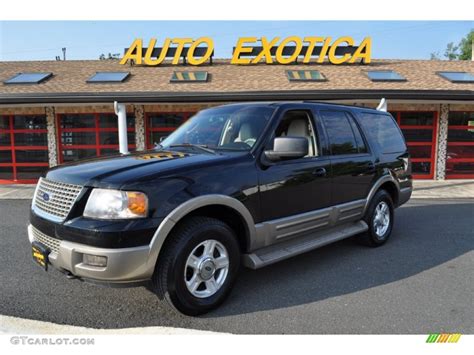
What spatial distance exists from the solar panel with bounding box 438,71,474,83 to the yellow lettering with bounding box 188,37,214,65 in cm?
926

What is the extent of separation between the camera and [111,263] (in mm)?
2609

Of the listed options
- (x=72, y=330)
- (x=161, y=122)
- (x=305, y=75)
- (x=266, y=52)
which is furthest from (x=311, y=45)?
(x=72, y=330)

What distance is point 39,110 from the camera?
41.5 feet

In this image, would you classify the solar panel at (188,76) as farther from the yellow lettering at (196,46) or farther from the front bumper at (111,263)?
the front bumper at (111,263)

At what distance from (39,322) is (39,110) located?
11.7 meters

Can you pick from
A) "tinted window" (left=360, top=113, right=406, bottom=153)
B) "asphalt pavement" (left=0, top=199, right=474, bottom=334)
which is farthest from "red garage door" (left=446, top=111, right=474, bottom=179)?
"asphalt pavement" (left=0, top=199, right=474, bottom=334)

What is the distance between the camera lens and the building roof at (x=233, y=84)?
10938 millimetres

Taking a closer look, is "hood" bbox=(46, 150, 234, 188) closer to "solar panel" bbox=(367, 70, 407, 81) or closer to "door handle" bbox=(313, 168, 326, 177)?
"door handle" bbox=(313, 168, 326, 177)

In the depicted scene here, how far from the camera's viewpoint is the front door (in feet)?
11.6

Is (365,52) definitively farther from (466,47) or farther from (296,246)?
(466,47)

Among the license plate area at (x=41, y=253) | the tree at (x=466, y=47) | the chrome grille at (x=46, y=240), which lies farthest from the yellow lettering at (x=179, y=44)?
the tree at (x=466, y=47)

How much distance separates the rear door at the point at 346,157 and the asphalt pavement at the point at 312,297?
34.7 inches

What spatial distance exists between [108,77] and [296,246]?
1171 centimetres
